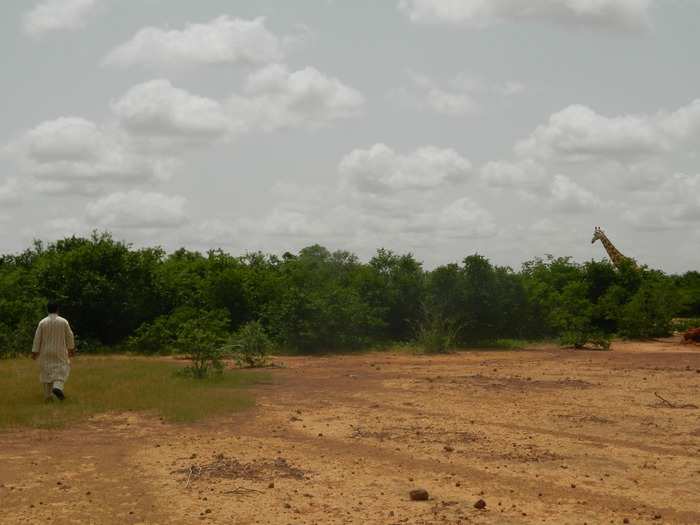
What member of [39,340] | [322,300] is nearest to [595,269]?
[322,300]

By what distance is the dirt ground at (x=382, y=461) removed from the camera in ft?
21.9

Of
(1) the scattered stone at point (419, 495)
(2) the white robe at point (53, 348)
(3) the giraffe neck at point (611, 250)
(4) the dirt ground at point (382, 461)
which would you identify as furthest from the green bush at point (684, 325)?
(1) the scattered stone at point (419, 495)

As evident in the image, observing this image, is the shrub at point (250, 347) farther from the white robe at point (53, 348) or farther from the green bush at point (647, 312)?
the green bush at point (647, 312)

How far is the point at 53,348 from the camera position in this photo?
504 inches

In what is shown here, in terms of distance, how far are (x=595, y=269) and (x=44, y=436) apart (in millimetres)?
27695

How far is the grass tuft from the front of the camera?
1137cm

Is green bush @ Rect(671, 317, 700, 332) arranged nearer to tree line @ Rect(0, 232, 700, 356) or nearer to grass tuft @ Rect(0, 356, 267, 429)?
tree line @ Rect(0, 232, 700, 356)

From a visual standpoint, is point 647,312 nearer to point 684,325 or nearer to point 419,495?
point 684,325

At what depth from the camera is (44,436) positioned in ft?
32.6

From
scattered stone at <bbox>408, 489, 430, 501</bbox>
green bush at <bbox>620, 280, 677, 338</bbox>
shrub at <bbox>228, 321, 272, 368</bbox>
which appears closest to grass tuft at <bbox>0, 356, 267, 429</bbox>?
shrub at <bbox>228, 321, 272, 368</bbox>

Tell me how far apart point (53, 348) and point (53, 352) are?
8 cm

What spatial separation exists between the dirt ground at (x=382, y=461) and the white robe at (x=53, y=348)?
6.14ft

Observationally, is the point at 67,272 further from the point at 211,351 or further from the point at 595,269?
the point at 595,269

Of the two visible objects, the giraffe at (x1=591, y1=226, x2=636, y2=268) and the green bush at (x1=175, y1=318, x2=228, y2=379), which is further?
the giraffe at (x1=591, y1=226, x2=636, y2=268)
